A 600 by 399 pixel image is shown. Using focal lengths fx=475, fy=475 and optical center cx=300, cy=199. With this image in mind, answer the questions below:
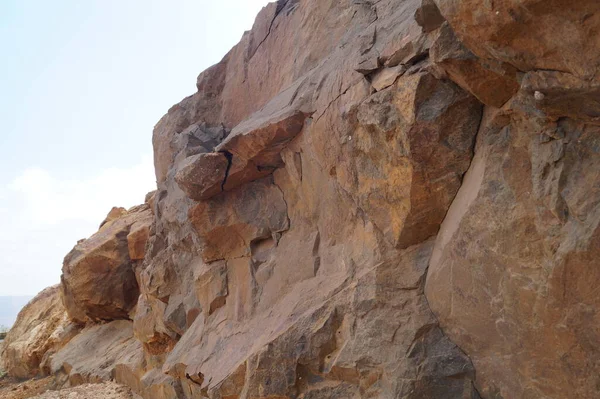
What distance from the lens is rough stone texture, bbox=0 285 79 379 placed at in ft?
51.0

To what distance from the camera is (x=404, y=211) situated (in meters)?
4.57

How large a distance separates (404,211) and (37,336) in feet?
54.4

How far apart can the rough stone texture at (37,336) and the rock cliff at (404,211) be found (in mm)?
8379

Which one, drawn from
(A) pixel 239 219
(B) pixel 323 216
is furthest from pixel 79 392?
(B) pixel 323 216

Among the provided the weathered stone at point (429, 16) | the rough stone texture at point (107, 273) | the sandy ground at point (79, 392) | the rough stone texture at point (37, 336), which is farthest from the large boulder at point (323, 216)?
the rough stone texture at point (37, 336)

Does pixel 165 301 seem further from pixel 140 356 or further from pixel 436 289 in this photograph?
pixel 436 289

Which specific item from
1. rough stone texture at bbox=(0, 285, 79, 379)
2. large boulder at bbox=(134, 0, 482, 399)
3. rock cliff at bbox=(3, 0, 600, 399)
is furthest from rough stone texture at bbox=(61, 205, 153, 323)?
rock cliff at bbox=(3, 0, 600, 399)

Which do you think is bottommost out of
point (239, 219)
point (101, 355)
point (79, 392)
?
point (101, 355)

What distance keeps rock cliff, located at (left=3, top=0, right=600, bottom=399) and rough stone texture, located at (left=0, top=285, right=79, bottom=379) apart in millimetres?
8379

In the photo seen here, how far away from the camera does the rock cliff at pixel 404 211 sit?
123 inches

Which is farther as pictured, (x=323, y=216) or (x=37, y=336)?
(x=37, y=336)

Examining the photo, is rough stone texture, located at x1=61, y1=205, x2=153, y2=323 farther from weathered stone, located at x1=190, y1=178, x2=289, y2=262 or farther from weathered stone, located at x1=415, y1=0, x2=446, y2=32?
weathered stone, located at x1=415, y1=0, x2=446, y2=32

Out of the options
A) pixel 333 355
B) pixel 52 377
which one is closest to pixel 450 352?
pixel 333 355

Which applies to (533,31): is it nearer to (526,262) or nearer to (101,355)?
(526,262)
